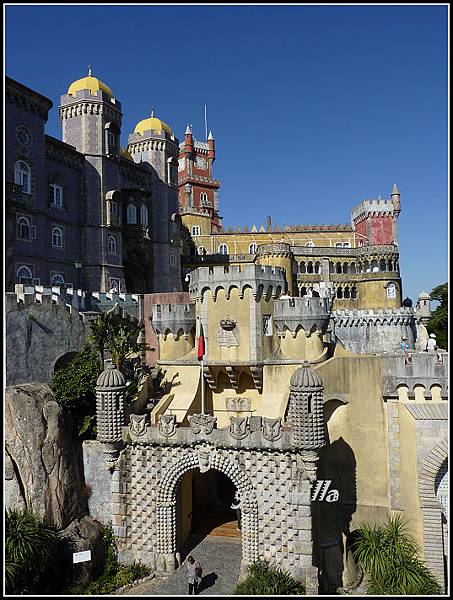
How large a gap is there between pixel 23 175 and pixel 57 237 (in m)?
5.50

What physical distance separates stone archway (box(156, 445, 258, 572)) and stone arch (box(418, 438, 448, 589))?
27.0ft

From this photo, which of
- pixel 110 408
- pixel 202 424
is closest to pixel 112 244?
pixel 110 408

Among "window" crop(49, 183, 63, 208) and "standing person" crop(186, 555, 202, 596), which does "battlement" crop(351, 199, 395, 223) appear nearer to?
"window" crop(49, 183, 63, 208)

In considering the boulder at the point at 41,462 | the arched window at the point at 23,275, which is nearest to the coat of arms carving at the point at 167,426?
the boulder at the point at 41,462

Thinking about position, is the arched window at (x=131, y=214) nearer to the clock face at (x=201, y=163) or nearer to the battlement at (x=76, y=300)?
the battlement at (x=76, y=300)

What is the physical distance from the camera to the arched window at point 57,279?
122 ft

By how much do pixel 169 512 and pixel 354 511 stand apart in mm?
9458

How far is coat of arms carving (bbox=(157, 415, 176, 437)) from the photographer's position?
21.5 meters

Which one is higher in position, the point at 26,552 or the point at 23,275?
the point at 23,275

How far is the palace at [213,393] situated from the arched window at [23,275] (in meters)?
0.19

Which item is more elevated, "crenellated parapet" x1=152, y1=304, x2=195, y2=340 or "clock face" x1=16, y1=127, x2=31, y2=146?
"clock face" x1=16, y1=127, x2=31, y2=146

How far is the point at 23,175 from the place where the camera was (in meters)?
34.3

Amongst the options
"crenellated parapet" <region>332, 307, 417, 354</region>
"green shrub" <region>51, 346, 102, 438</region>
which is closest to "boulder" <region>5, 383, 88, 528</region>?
"green shrub" <region>51, 346, 102, 438</region>

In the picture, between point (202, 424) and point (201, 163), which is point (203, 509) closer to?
point (202, 424)
